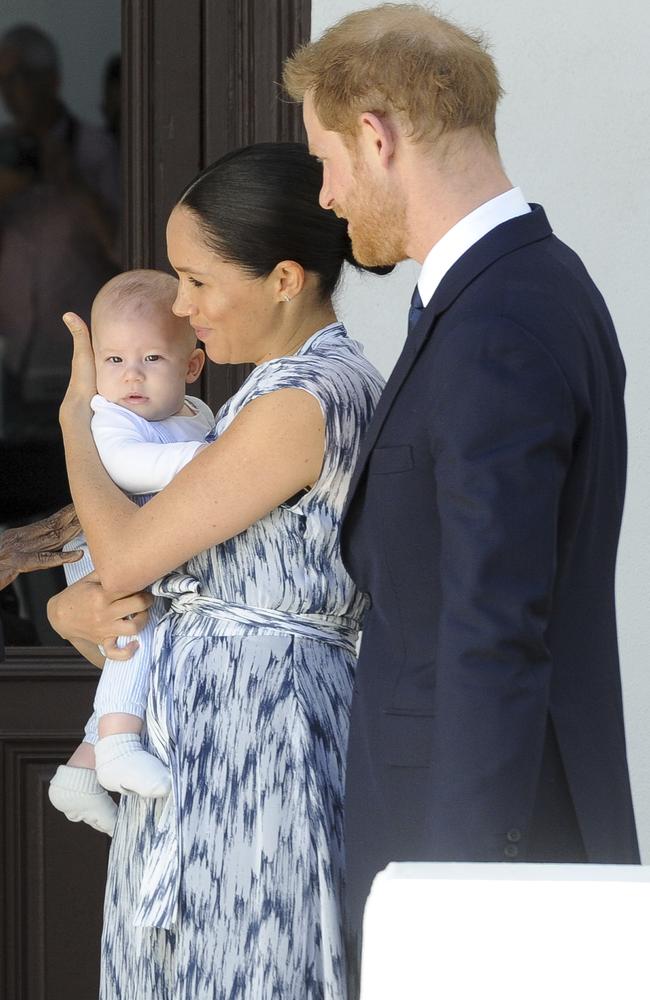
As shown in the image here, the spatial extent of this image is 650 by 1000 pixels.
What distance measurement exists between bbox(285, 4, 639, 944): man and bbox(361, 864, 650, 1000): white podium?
0.54 m

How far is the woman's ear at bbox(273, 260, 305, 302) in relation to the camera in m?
2.04

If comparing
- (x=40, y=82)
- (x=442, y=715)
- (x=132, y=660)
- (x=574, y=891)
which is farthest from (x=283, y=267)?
(x=40, y=82)

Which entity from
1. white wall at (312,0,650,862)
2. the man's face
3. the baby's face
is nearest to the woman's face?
the baby's face

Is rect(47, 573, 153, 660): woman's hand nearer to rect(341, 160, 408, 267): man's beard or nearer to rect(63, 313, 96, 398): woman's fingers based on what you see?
rect(63, 313, 96, 398): woman's fingers

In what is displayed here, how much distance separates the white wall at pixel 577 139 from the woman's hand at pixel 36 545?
30.9 inches

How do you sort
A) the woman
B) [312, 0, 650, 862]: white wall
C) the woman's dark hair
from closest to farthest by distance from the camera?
the woman < the woman's dark hair < [312, 0, 650, 862]: white wall

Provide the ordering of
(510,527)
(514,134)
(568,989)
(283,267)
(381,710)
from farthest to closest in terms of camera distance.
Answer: (514,134) < (283,267) < (381,710) < (510,527) < (568,989)

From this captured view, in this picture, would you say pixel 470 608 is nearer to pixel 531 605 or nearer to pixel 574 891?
pixel 531 605

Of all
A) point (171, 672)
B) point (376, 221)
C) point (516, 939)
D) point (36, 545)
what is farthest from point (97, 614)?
point (516, 939)

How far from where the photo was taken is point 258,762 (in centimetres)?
193

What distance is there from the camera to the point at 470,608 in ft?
4.94

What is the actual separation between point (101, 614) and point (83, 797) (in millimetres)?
350

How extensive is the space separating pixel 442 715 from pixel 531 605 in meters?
0.15

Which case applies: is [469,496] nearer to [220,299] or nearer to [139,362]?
[220,299]
